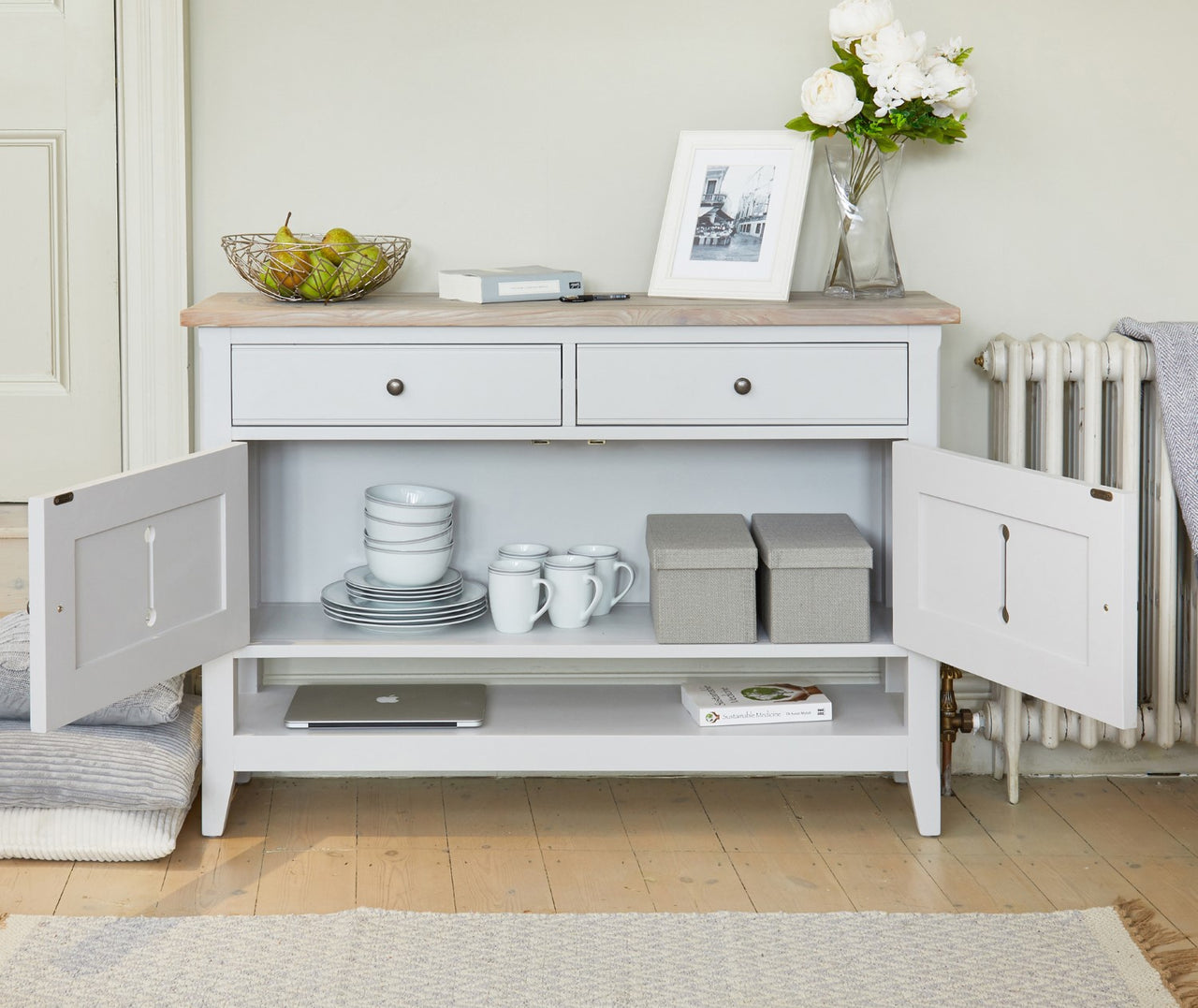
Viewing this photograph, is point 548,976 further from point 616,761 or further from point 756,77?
point 756,77

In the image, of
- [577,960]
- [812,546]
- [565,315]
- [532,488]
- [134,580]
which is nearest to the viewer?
[577,960]

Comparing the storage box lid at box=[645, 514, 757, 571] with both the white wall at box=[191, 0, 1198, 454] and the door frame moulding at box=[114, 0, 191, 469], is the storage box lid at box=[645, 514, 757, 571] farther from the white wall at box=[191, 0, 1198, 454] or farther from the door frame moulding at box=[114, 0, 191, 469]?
the door frame moulding at box=[114, 0, 191, 469]

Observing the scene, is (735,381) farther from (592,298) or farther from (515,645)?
(515,645)

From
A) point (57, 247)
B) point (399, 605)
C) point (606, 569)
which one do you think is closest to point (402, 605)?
point (399, 605)

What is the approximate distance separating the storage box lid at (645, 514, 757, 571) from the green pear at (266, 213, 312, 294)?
2.26 ft

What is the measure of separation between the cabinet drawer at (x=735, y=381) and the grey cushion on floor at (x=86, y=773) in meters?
0.83

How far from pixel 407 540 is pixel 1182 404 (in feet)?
4.15

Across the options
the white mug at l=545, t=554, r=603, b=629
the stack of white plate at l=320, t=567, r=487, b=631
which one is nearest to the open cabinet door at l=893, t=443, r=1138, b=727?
the white mug at l=545, t=554, r=603, b=629

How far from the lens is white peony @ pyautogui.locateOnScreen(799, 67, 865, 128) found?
205 cm

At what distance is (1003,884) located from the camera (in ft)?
6.41

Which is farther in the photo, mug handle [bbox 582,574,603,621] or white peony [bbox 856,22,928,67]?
mug handle [bbox 582,574,603,621]

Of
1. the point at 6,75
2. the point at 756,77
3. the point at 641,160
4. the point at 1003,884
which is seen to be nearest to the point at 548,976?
the point at 1003,884

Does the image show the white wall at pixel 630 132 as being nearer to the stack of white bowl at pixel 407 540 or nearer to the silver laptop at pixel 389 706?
the stack of white bowl at pixel 407 540

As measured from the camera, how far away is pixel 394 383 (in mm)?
1999
